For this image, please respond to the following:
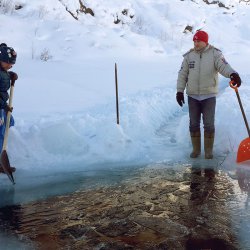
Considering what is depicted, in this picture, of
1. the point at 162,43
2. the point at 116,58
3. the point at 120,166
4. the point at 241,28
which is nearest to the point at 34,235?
the point at 120,166

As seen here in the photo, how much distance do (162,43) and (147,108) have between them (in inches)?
369

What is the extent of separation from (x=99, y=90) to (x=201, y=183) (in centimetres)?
525

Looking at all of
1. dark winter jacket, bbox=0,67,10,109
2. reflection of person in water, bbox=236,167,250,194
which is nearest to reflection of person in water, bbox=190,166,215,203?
reflection of person in water, bbox=236,167,250,194

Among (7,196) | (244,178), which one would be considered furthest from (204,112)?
(7,196)

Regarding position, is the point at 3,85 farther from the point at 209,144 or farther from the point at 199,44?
the point at 209,144

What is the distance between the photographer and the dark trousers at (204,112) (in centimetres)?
647

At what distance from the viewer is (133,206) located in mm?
4543

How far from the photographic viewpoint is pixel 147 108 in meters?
8.83

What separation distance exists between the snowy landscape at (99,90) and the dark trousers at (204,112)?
0.49 metres

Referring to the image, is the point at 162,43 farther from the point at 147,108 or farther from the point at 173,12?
the point at 147,108

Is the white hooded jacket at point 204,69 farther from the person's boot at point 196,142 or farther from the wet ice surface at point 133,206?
the wet ice surface at point 133,206

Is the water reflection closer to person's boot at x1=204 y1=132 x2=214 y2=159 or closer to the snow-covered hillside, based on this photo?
the snow-covered hillside

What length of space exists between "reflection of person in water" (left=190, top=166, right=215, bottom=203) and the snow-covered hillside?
823 millimetres

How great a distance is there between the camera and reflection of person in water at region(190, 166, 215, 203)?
4.82 metres
